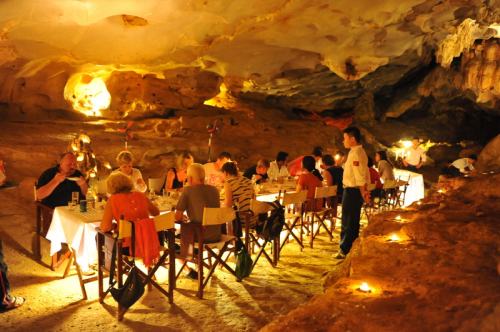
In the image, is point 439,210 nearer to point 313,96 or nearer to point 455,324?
point 455,324

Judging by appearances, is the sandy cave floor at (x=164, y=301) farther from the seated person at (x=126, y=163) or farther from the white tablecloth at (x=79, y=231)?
the seated person at (x=126, y=163)

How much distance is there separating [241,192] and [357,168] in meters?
1.72

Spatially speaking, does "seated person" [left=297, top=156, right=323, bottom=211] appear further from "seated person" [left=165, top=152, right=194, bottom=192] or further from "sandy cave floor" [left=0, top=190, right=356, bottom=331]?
"seated person" [left=165, top=152, right=194, bottom=192]

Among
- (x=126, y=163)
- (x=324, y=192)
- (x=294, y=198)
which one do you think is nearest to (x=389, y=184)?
(x=324, y=192)

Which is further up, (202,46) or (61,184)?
(202,46)

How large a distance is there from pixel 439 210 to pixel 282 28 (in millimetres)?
5607

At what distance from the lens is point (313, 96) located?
58.3 feet

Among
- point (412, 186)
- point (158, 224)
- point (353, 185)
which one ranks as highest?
point (353, 185)

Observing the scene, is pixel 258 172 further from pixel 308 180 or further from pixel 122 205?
pixel 122 205

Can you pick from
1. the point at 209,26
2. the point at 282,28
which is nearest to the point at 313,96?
the point at 282,28

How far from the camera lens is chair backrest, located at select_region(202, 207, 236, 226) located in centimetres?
440

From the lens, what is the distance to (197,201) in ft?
15.3

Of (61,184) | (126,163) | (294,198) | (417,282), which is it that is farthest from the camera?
(294,198)

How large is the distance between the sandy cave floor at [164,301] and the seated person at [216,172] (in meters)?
1.76
